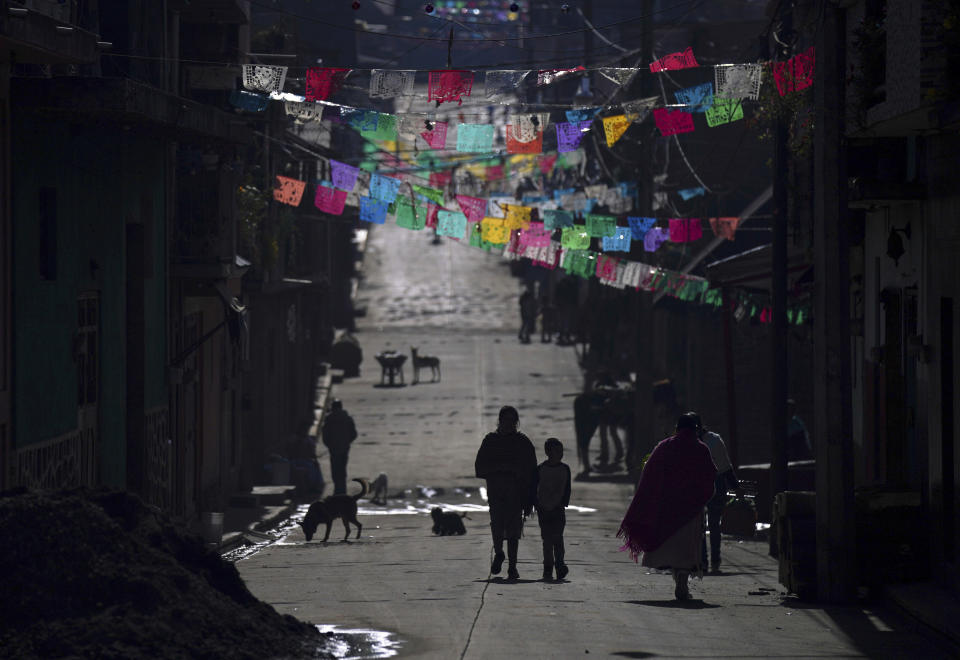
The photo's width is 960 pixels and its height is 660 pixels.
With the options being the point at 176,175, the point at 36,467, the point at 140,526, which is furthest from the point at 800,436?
the point at 140,526

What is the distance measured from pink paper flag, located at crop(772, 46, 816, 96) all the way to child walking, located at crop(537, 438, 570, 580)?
5.84 meters

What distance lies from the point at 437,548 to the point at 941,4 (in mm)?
9482

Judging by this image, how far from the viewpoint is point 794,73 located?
1827 centimetres

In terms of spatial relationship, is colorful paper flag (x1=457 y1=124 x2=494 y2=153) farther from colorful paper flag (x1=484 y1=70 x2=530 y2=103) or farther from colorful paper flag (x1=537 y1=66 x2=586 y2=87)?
colorful paper flag (x1=484 y1=70 x2=530 y2=103)

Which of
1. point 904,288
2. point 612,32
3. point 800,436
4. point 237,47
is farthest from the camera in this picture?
point 612,32

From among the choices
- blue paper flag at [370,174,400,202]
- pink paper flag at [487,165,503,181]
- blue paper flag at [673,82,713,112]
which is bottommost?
blue paper flag at [370,174,400,202]

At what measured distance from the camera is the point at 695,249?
3400 cm

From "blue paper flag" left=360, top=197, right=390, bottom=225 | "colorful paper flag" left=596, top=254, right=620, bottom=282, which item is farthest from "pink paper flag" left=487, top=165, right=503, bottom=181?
"blue paper flag" left=360, top=197, right=390, bottom=225

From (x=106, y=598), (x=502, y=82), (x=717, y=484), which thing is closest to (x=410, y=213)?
(x=502, y=82)

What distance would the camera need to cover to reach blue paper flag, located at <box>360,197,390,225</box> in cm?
2483

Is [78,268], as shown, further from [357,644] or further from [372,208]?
[372,208]

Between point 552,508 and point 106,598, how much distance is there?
6324 mm

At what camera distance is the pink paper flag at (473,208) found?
25141mm

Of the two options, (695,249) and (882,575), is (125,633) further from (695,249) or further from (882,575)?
(695,249)
